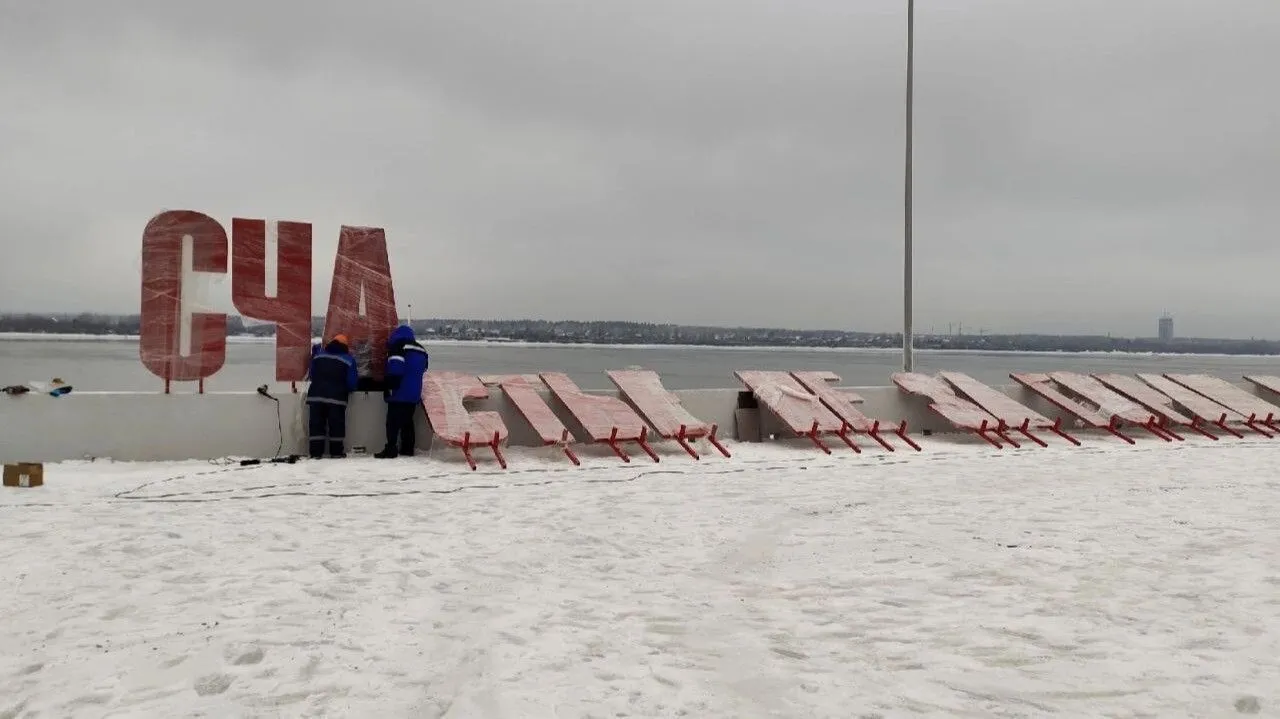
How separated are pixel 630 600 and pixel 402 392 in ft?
22.0

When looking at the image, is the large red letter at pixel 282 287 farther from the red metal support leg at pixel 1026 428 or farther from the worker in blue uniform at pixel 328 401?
the red metal support leg at pixel 1026 428

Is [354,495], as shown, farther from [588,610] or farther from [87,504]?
[588,610]

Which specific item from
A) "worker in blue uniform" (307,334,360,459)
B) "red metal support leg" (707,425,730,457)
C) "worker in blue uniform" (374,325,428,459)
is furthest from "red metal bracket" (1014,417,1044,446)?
"worker in blue uniform" (307,334,360,459)

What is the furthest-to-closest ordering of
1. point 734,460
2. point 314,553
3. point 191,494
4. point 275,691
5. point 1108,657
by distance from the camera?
point 734,460, point 191,494, point 314,553, point 1108,657, point 275,691

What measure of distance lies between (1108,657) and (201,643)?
15.3 feet

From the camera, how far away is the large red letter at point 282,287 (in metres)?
10.8

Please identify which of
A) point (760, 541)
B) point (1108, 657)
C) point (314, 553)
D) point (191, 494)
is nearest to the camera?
point (1108, 657)

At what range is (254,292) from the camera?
35.7ft

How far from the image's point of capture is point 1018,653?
4.06m

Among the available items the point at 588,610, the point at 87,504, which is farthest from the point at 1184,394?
the point at 87,504

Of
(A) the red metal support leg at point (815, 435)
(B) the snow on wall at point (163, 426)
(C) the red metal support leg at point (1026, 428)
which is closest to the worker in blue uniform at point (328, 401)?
(B) the snow on wall at point (163, 426)

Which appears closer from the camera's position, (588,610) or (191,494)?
(588,610)

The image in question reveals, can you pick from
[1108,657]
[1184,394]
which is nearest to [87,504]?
[1108,657]

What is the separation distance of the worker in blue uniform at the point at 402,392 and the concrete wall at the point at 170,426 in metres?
0.37
